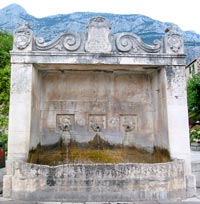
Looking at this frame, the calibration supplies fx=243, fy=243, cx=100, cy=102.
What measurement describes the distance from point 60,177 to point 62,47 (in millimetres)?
3272

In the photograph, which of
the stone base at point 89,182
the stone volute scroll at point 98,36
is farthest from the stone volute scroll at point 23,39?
the stone base at point 89,182

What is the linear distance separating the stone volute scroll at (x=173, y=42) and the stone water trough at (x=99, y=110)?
0.03m

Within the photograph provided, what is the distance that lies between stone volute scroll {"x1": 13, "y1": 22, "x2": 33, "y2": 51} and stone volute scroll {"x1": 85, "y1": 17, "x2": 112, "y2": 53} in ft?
4.85

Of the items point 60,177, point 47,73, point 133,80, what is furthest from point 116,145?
point 47,73

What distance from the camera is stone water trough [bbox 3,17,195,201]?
16.9 ft

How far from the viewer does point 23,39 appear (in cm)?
625

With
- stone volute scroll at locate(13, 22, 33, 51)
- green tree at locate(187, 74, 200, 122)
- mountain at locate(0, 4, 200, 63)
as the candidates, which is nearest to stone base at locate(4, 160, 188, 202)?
stone volute scroll at locate(13, 22, 33, 51)

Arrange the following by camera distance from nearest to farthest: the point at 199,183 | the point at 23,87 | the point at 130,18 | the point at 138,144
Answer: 1. the point at 23,87
2. the point at 199,183
3. the point at 138,144
4. the point at 130,18

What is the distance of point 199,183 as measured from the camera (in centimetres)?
675

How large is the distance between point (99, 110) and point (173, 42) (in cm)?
289

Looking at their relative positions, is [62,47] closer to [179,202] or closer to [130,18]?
[179,202]

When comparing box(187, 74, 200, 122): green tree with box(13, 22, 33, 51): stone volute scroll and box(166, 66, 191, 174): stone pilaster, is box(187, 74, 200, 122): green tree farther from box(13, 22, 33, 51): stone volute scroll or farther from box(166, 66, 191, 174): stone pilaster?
box(13, 22, 33, 51): stone volute scroll

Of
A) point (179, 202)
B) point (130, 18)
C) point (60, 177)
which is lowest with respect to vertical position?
point (179, 202)

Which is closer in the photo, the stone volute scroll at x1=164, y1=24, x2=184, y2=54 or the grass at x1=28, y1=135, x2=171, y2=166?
the stone volute scroll at x1=164, y1=24, x2=184, y2=54
